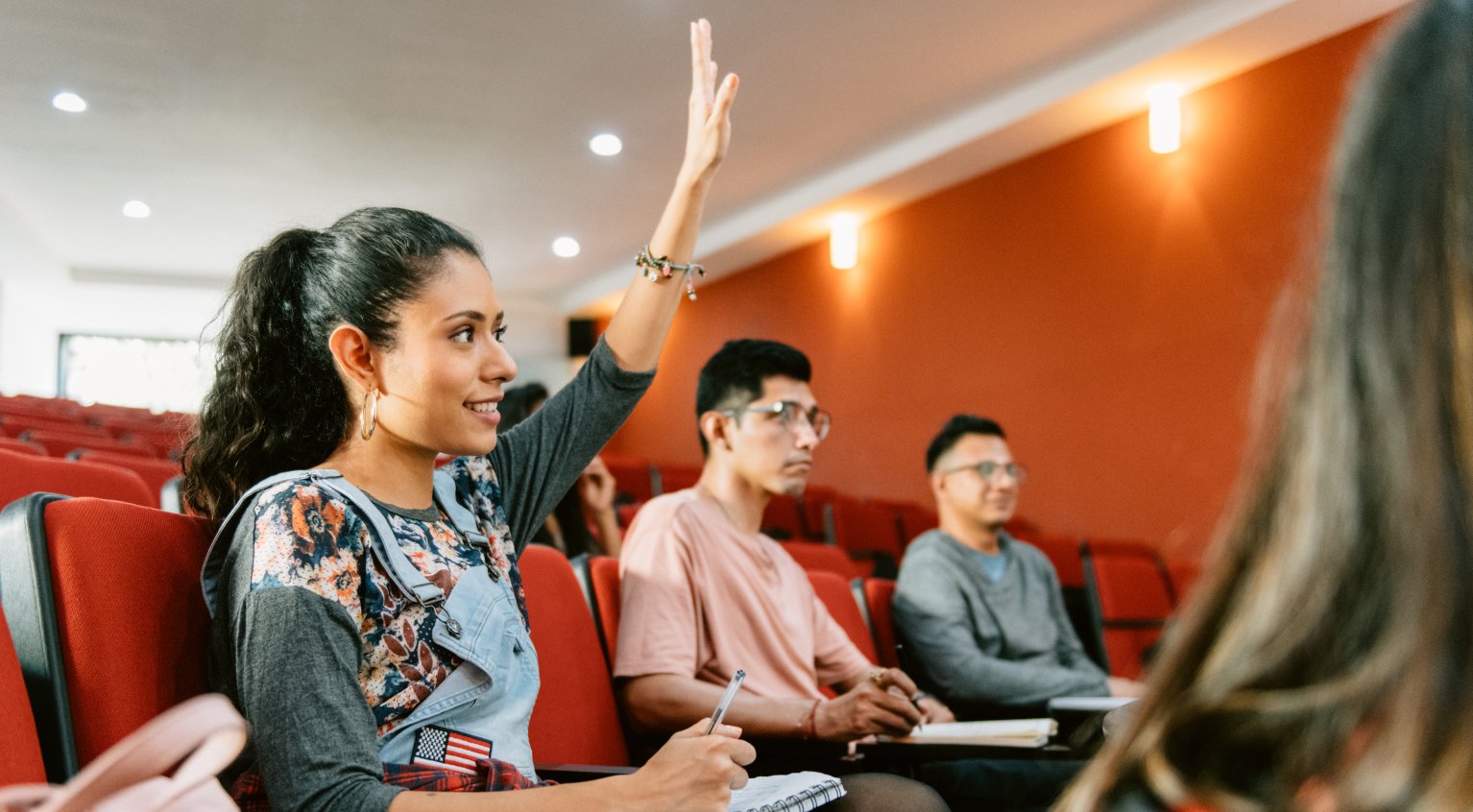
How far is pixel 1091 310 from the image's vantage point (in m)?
6.48

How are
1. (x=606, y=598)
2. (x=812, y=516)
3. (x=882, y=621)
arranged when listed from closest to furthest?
1. (x=606, y=598)
2. (x=882, y=621)
3. (x=812, y=516)

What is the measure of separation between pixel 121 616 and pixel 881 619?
5.95 feet

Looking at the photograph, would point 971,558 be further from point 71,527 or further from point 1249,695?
point 1249,695

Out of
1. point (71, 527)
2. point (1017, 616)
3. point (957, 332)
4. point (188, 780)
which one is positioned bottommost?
point (1017, 616)

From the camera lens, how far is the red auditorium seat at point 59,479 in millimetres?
1585

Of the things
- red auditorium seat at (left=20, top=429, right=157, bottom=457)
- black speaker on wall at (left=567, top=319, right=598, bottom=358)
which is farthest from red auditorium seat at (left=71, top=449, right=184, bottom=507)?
black speaker on wall at (left=567, top=319, right=598, bottom=358)

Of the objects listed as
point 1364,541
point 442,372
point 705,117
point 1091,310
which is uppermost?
point 1091,310

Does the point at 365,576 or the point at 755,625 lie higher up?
the point at 365,576

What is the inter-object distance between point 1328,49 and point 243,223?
289 inches

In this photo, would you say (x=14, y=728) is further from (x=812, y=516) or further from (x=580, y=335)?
(x=580, y=335)

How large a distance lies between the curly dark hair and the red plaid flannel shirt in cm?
32

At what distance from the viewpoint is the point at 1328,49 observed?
213 inches

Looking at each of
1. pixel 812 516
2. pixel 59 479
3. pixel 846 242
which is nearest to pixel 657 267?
pixel 59 479

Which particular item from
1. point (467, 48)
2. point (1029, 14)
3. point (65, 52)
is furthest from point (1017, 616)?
point (65, 52)
